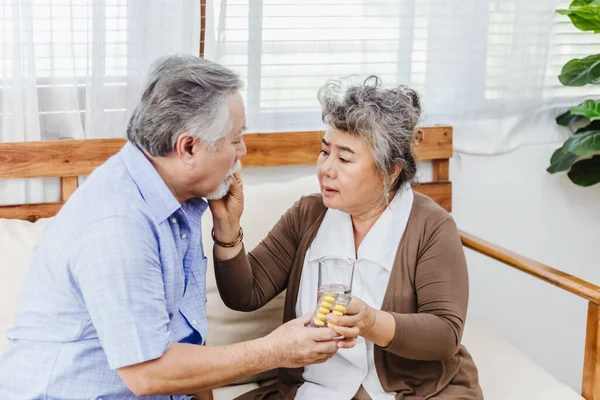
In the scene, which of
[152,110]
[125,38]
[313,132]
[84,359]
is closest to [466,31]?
[313,132]

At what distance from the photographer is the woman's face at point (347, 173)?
190 cm

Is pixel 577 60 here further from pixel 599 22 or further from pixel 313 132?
pixel 313 132

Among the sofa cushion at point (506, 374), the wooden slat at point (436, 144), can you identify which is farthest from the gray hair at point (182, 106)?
the wooden slat at point (436, 144)

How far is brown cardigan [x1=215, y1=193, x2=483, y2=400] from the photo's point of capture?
6.04 feet

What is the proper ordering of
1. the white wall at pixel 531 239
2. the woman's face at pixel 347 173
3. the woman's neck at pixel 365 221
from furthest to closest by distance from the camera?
the white wall at pixel 531 239 < the woman's neck at pixel 365 221 < the woman's face at pixel 347 173

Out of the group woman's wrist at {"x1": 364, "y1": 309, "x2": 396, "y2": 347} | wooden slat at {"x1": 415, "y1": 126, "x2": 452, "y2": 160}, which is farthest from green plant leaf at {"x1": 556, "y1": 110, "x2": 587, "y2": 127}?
woman's wrist at {"x1": 364, "y1": 309, "x2": 396, "y2": 347}

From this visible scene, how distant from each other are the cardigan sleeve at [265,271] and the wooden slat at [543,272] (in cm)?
69

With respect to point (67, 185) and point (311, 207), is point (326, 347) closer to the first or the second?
point (311, 207)

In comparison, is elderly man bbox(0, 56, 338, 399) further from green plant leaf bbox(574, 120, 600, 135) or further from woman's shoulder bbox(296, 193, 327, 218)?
green plant leaf bbox(574, 120, 600, 135)

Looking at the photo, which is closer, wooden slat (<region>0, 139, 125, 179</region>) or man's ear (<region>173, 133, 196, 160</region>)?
man's ear (<region>173, 133, 196, 160</region>)

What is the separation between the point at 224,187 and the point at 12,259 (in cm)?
78

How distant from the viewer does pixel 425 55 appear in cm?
275

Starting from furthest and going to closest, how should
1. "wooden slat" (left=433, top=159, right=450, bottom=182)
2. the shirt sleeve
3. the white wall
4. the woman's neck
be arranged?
1. the white wall
2. "wooden slat" (left=433, top=159, right=450, bottom=182)
3. the woman's neck
4. the shirt sleeve

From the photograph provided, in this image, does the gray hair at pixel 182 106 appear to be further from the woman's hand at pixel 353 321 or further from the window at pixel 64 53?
Answer: the window at pixel 64 53
